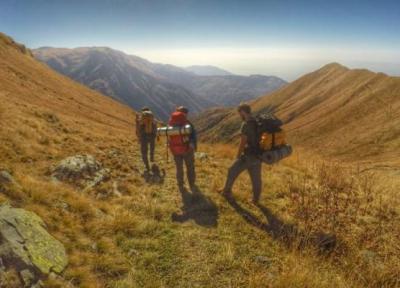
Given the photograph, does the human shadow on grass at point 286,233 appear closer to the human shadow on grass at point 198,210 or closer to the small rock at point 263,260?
the small rock at point 263,260

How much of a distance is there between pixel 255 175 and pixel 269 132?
4.58 feet

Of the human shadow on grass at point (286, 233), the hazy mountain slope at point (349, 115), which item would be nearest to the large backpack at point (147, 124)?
the human shadow on grass at point (286, 233)

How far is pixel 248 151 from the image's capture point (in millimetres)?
8328

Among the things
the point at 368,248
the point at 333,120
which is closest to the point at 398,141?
the point at 333,120

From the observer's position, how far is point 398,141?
1407 inches

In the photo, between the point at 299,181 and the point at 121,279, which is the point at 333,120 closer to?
the point at 299,181

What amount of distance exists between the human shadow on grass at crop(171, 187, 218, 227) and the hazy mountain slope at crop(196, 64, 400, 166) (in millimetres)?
25147

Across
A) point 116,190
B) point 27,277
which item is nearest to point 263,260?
Answer: point 27,277

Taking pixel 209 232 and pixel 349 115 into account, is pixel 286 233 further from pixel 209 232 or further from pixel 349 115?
pixel 349 115

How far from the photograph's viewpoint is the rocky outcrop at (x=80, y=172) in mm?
9219

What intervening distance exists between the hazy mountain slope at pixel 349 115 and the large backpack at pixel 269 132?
24547mm

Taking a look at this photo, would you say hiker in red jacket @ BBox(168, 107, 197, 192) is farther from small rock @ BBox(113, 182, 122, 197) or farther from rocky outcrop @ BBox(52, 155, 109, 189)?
rocky outcrop @ BBox(52, 155, 109, 189)

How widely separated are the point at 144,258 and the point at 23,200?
9.37ft

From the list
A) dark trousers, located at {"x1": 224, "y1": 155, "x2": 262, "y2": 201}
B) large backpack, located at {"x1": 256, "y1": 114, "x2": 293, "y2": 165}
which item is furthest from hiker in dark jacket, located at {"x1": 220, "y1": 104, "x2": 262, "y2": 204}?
large backpack, located at {"x1": 256, "y1": 114, "x2": 293, "y2": 165}
